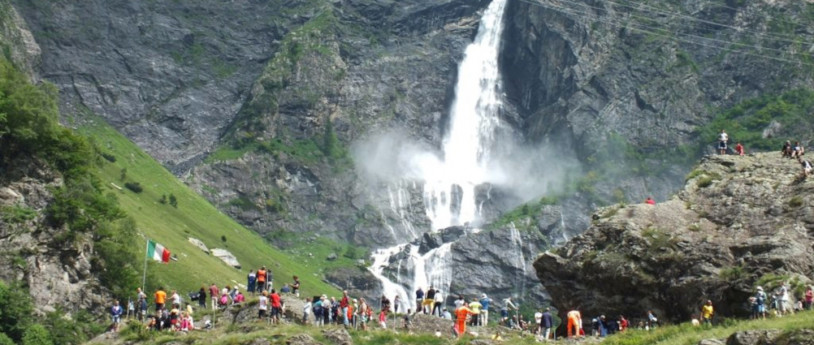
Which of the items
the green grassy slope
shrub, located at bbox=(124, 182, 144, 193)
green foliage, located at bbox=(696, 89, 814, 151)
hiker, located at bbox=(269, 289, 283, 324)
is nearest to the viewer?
hiker, located at bbox=(269, 289, 283, 324)

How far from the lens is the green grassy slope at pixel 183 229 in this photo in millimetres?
113188

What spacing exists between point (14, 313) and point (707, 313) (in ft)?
162

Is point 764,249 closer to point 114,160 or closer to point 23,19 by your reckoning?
point 114,160

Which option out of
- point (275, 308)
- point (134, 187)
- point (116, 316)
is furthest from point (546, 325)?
point (134, 187)

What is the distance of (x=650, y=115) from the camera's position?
184 meters

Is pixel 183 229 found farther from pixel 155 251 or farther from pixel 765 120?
pixel 765 120

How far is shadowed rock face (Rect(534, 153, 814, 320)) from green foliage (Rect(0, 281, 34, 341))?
124 ft

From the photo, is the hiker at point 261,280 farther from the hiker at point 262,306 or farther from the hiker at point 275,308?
the hiker at point 275,308

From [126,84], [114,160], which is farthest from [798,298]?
[126,84]

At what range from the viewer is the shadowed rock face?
171ft

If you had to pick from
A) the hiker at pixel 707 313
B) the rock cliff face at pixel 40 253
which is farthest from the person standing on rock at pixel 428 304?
the rock cliff face at pixel 40 253

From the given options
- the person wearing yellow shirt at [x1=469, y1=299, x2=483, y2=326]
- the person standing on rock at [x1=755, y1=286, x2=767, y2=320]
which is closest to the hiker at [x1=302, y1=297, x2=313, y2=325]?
the person wearing yellow shirt at [x1=469, y1=299, x2=483, y2=326]

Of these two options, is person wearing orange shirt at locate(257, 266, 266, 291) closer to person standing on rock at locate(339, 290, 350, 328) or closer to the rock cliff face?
person standing on rock at locate(339, 290, 350, 328)

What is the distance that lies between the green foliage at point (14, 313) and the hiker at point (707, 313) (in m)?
47.4
